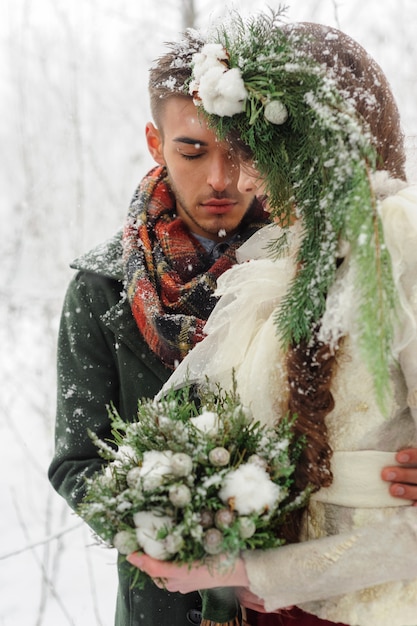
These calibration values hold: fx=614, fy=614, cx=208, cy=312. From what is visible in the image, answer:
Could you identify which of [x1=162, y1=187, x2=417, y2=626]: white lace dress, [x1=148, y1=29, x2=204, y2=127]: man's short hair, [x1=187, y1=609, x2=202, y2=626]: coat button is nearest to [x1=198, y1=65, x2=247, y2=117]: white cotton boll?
[x1=162, y1=187, x2=417, y2=626]: white lace dress

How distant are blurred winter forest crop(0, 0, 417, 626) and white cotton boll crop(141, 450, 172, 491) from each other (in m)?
2.49

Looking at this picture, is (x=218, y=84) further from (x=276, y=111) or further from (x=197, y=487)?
(x=197, y=487)

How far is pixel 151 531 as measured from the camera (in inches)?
41.3

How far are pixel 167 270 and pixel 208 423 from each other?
73cm

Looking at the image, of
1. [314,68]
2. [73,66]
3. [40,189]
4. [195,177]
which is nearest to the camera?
[314,68]

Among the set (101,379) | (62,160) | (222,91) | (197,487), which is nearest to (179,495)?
(197,487)

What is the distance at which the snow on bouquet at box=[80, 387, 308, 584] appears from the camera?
1039mm

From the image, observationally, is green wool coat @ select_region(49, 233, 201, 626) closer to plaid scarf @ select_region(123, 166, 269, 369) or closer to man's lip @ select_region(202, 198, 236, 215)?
plaid scarf @ select_region(123, 166, 269, 369)

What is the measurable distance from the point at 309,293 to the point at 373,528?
16.9 inches

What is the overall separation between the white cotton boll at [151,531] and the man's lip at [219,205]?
1.00 m

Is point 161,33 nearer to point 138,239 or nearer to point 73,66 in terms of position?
point 73,66

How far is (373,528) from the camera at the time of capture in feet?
3.55

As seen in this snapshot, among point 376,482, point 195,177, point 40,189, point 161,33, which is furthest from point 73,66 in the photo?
point 376,482

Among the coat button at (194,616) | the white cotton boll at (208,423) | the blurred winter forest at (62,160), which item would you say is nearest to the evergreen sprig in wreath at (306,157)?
the white cotton boll at (208,423)
